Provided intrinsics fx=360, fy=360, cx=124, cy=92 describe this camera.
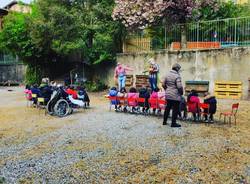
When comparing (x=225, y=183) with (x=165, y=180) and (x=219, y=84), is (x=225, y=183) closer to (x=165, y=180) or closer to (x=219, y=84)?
(x=165, y=180)

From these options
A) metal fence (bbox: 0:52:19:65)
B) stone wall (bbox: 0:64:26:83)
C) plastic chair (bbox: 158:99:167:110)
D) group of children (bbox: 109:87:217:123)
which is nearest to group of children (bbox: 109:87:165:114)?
group of children (bbox: 109:87:217:123)

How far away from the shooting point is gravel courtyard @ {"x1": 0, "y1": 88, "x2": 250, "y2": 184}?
5.80 metres

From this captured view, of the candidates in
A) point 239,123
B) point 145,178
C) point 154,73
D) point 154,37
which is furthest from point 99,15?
point 145,178

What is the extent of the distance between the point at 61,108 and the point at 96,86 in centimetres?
835

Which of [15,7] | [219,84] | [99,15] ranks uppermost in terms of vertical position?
[15,7]

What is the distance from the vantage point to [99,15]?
2023 cm

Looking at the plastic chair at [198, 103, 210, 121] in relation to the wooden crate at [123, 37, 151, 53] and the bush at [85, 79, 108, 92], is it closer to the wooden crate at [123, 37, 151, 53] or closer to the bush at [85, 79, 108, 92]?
the wooden crate at [123, 37, 151, 53]

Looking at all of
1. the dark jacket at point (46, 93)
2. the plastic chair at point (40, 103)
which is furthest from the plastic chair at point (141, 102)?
the plastic chair at point (40, 103)

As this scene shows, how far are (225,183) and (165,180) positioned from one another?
897 millimetres

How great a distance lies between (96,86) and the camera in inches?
807

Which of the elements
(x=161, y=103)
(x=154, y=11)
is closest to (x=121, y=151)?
(x=161, y=103)

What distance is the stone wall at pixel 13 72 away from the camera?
31.5 metres

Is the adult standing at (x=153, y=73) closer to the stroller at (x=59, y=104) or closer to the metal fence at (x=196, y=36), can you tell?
the stroller at (x=59, y=104)

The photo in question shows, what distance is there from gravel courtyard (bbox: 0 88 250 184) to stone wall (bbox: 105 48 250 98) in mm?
4637
